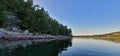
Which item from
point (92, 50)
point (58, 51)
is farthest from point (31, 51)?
point (92, 50)

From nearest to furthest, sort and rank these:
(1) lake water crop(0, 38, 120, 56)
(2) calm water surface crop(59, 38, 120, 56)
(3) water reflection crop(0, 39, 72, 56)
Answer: (3) water reflection crop(0, 39, 72, 56), (1) lake water crop(0, 38, 120, 56), (2) calm water surface crop(59, 38, 120, 56)

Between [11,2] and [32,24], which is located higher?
[11,2]

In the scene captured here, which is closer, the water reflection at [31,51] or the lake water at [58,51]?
the water reflection at [31,51]

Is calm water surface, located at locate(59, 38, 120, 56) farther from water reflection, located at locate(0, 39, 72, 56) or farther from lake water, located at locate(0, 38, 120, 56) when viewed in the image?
water reflection, located at locate(0, 39, 72, 56)

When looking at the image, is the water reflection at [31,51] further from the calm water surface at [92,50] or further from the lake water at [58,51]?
the calm water surface at [92,50]

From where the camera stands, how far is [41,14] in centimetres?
8400

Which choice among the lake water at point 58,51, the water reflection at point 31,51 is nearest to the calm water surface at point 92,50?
the lake water at point 58,51

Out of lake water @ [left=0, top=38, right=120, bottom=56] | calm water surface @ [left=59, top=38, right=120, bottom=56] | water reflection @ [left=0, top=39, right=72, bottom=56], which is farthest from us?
calm water surface @ [left=59, top=38, right=120, bottom=56]

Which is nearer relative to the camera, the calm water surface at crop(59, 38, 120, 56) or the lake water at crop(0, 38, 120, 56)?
the lake water at crop(0, 38, 120, 56)

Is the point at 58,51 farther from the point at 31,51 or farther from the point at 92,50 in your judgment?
the point at 92,50

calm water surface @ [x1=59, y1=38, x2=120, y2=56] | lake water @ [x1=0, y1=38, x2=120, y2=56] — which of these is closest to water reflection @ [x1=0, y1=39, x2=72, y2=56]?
lake water @ [x1=0, y1=38, x2=120, y2=56]

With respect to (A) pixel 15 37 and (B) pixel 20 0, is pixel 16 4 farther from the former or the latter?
(A) pixel 15 37

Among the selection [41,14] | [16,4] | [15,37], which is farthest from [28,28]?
[15,37]

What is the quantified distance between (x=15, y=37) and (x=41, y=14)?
4225 centimetres
